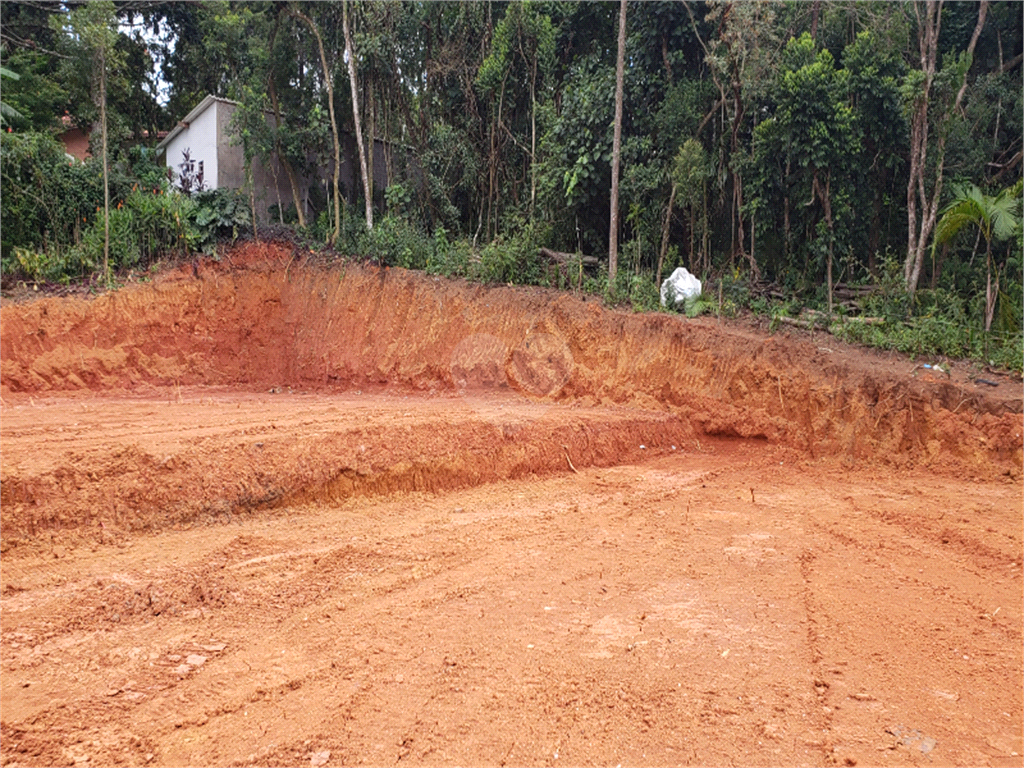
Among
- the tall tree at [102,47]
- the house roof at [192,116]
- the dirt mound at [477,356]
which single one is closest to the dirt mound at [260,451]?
the dirt mound at [477,356]

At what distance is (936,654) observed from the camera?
4520 millimetres

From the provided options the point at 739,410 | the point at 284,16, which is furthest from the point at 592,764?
the point at 284,16

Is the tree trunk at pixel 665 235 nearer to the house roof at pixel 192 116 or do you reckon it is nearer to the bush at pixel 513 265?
the bush at pixel 513 265

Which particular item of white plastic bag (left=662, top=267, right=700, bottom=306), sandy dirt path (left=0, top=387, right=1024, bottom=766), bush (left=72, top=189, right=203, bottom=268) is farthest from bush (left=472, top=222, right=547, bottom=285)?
bush (left=72, top=189, right=203, bottom=268)

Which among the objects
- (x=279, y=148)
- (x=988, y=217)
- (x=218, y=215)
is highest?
(x=279, y=148)

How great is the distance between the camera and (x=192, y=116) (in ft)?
51.6

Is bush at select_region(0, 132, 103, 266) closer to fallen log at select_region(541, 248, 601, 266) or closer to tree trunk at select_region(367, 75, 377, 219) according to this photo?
tree trunk at select_region(367, 75, 377, 219)

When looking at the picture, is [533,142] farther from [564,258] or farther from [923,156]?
[923,156]

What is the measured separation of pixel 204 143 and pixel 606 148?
29.3 feet

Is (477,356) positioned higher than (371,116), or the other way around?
(371,116)

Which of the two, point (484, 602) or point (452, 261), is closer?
point (484, 602)

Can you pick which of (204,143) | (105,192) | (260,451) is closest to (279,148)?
(204,143)

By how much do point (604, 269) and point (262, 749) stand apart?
10.3 metres

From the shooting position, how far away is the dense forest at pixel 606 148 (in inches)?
462
